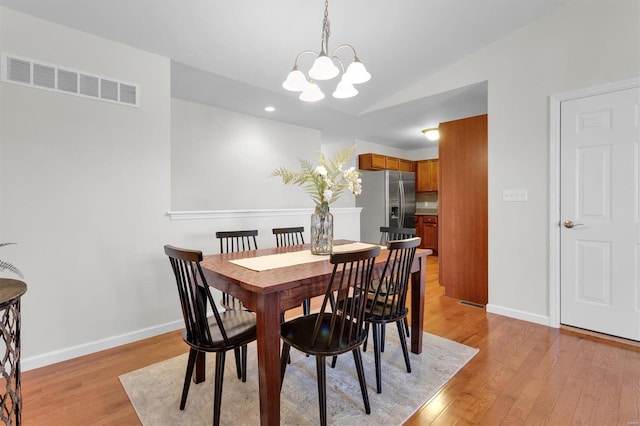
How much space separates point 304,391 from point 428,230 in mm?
5285

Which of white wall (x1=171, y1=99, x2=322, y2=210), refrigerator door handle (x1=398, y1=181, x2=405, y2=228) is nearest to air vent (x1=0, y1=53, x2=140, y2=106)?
white wall (x1=171, y1=99, x2=322, y2=210)

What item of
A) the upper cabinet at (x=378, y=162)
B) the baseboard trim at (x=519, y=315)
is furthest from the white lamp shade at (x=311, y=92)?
the upper cabinet at (x=378, y=162)

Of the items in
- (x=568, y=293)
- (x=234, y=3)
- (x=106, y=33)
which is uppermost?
(x=234, y=3)

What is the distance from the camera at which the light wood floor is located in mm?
1666

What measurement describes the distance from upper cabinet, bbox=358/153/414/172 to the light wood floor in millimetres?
3890

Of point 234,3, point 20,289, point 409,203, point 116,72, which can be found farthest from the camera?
point 409,203

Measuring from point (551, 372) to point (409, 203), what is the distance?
15.7 ft

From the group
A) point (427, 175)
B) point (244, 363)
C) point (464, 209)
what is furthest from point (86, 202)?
point (427, 175)

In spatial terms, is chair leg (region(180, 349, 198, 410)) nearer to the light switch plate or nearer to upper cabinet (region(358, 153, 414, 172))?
the light switch plate

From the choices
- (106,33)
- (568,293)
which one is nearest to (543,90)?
(568,293)

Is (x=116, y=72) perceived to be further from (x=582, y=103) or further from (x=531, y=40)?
(x=582, y=103)

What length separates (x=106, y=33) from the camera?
7.82ft

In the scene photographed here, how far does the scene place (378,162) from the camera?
6.17m

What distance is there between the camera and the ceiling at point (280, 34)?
2281mm
